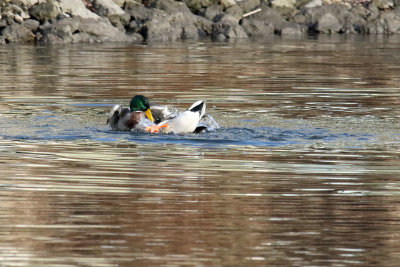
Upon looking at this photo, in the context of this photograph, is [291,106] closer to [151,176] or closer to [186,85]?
[186,85]

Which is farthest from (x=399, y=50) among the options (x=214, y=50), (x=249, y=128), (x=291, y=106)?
(x=249, y=128)

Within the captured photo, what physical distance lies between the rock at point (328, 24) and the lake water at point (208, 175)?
18.9 meters

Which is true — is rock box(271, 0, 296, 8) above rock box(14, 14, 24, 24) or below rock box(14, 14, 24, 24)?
above

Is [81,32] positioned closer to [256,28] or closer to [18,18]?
[18,18]

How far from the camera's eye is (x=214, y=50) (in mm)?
29625

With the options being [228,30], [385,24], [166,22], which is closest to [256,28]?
[228,30]

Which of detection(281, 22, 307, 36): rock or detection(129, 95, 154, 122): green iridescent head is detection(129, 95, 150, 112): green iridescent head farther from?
detection(281, 22, 307, 36): rock

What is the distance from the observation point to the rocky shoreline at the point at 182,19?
3303 centimetres

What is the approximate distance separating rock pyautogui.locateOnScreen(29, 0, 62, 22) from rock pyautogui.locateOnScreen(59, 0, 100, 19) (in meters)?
0.52

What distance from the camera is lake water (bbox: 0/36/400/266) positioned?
269 inches

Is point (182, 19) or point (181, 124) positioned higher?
point (181, 124)

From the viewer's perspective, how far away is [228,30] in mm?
36156

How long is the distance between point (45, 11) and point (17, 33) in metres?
1.23

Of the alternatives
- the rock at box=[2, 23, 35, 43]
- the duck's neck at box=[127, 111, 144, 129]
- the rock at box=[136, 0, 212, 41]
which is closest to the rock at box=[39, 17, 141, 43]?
the rock at box=[2, 23, 35, 43]
